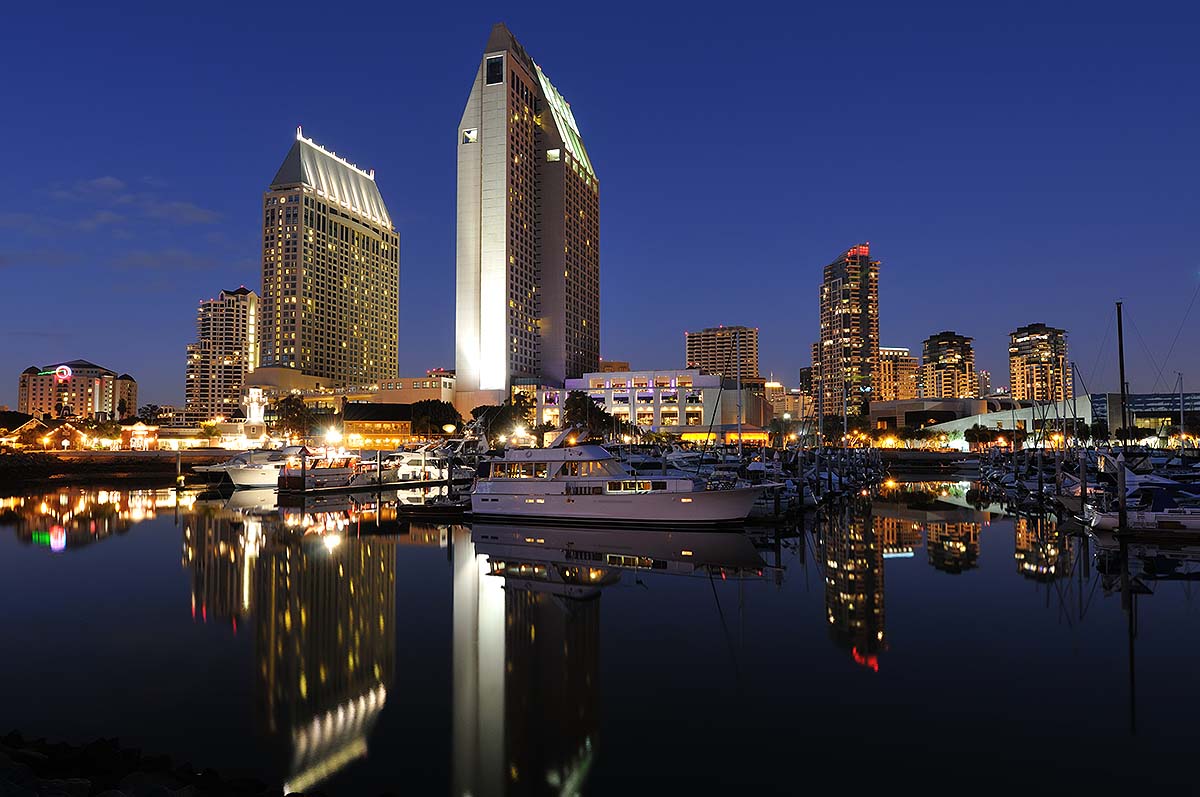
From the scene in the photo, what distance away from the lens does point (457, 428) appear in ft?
487

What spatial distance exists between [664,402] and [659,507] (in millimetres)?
138621

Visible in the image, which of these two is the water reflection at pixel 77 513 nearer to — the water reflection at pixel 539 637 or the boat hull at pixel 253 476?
the boat hull at pixel 253 476

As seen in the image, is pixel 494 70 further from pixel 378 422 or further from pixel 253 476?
pixel 253 476

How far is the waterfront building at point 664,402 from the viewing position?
17388 centimetres

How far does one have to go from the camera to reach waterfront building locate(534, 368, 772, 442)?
17388 cm

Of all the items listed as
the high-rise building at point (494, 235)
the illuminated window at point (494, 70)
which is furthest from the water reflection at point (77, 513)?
the illuminated window at point (494, 70)

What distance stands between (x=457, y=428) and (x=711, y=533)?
11569cm

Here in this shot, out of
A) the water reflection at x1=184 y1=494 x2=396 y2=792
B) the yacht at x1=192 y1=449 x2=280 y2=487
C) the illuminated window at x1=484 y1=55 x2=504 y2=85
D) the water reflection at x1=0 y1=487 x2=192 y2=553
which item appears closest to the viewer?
the water reflection at x1=184 y1=494 x2=396 y2=792

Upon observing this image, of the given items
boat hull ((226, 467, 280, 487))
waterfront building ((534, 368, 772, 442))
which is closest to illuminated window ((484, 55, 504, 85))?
waterfront building ((534, 368, 772, 442))

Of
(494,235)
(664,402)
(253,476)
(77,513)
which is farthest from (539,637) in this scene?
(494,235)

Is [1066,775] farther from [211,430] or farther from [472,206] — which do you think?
[472,206]

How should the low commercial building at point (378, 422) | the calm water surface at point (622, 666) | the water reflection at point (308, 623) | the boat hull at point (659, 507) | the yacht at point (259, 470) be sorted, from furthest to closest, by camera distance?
1. the low commercial building at point (378, 422)
2. the yacht at point (259, 470)
3. the boat hull at point (659, 507)
4. the water reflection at point (308, 623)
5. the calm water surface at point (622, 666)

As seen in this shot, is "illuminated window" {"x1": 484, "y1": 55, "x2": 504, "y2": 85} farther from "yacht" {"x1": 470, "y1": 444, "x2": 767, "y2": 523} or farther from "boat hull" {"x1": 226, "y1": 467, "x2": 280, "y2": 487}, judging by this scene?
"yacht" {"x1": 470, "y1": 444, "x2": 767, "y2": 523}

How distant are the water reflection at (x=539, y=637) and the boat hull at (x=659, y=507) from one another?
4.31 ft
